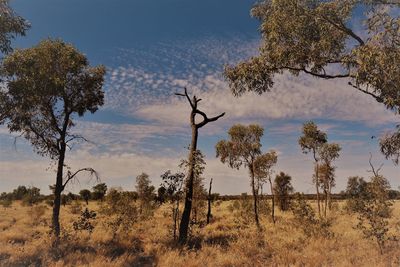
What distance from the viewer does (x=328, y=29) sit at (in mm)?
13875

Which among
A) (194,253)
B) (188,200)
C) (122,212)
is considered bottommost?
(194,253)

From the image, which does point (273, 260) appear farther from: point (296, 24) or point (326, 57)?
point (296, 24)

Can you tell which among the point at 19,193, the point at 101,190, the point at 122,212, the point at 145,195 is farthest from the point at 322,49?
the point at 19,193

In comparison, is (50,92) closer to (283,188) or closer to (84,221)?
(84,221)

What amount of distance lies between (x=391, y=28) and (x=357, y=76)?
→ 1679 millimetres

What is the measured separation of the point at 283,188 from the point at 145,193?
19347mm

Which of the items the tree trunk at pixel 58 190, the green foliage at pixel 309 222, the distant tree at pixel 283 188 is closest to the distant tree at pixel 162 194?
the tree trunk at pixel 58 190

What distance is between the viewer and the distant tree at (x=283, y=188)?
171 ft

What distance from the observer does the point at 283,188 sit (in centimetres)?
5231

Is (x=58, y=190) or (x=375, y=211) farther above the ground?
(x=58, y=190)

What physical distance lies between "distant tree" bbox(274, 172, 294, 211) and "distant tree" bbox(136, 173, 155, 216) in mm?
17216

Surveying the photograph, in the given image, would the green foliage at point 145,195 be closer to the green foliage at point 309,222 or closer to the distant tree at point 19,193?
the green foliage at point 309,222

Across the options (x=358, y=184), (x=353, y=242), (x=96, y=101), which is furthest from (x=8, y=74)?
(x=358, y=184)

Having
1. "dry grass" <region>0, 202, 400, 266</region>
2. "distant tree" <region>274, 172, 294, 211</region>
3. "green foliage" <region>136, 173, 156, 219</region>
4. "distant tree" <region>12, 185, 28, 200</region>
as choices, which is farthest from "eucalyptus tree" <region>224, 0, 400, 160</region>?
"distant tree" <region>12, 185, 28, 200</region>
